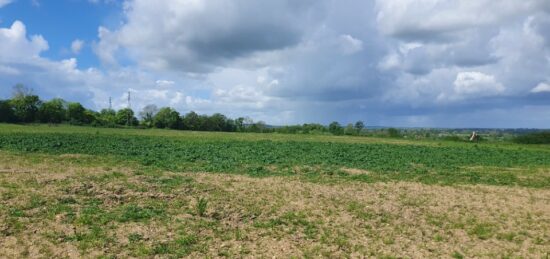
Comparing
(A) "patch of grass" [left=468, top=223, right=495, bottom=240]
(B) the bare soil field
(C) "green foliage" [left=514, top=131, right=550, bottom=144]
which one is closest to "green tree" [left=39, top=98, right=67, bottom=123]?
(B) the bare soil field

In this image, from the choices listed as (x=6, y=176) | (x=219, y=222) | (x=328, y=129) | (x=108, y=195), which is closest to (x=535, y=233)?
(x=219, y=222)

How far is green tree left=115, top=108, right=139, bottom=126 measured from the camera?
119375 millimetres

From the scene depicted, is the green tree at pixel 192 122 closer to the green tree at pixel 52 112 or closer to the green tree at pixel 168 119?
the green tree at pixel 168 119

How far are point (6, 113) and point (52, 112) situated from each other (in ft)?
35.1

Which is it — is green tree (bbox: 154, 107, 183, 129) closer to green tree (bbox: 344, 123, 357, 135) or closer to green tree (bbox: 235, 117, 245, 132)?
green tree (bbox: 235, 117, 245, 132)

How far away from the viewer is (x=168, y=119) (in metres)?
117

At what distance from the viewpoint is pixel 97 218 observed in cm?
1101

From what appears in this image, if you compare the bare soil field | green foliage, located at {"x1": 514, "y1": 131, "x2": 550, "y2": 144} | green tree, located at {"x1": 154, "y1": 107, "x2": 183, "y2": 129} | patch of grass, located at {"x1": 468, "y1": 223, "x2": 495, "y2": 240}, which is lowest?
patch of grass, located at {"x1": 468, "y1": 223, "x2": 495, "y2": 240}

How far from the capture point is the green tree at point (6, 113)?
98.3 metres

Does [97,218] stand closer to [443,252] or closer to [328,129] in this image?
[443,252]

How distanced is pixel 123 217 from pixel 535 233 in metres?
11.5

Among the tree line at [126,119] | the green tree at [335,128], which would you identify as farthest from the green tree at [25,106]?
the green tree at [335,128]

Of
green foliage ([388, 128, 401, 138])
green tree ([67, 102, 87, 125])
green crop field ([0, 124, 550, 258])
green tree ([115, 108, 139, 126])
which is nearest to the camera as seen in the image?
green crop field ([0, 124, 550, 258])

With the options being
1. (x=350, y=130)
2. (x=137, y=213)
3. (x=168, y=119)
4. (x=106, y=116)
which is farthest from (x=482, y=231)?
(x=106, y=116)
